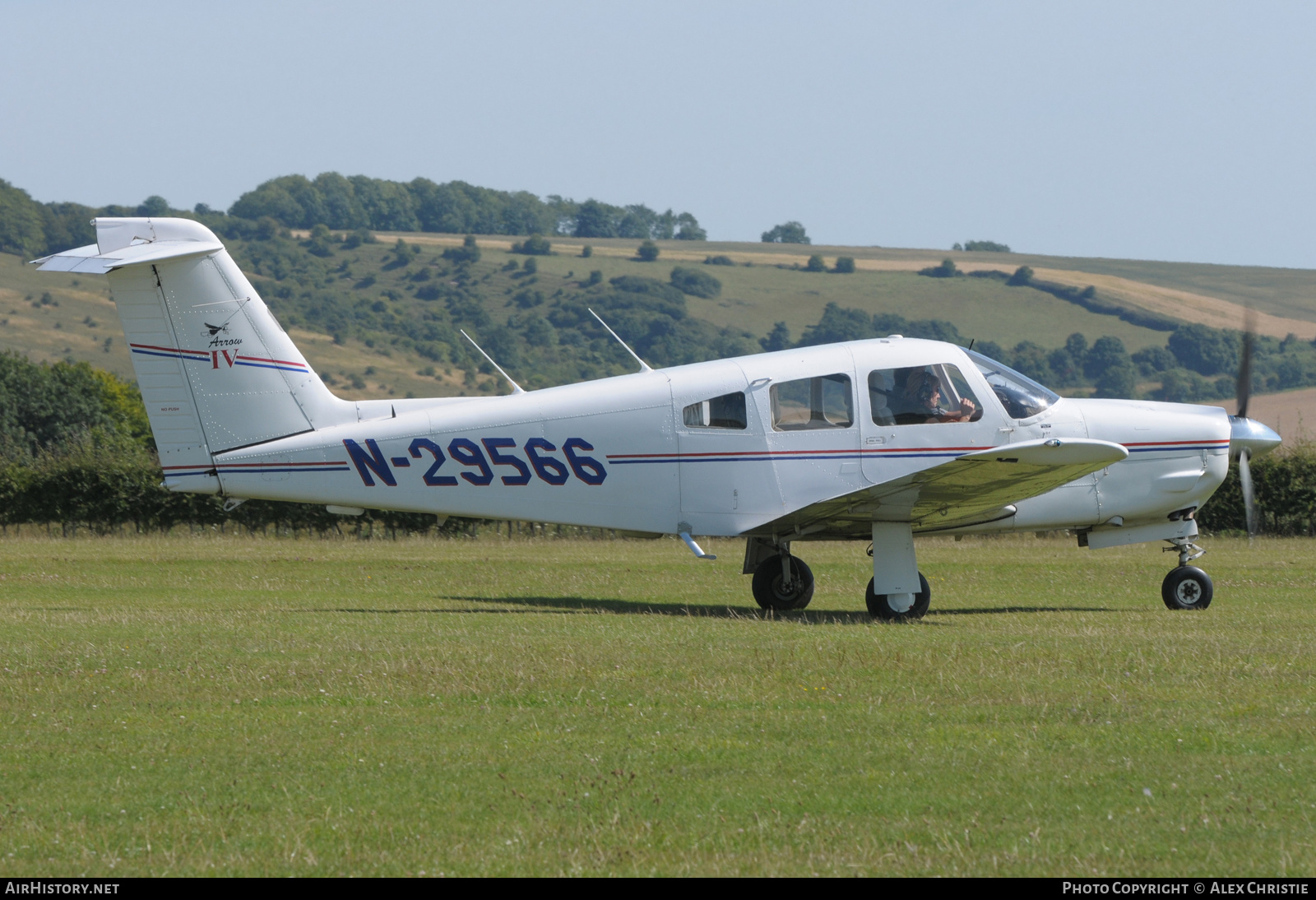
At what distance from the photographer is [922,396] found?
46.7 feet

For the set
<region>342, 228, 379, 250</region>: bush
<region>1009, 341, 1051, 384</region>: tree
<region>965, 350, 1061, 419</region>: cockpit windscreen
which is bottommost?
<region>1009, 341, 1051, 384</region>: tree

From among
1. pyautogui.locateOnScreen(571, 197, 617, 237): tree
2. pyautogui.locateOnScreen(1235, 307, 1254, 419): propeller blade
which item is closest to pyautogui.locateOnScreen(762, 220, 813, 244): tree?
pyautogui.locateOnScreen(571, 197, 617, 237): tree

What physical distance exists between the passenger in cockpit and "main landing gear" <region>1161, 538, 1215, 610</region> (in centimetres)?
327

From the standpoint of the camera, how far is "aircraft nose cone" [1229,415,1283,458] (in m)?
15.5

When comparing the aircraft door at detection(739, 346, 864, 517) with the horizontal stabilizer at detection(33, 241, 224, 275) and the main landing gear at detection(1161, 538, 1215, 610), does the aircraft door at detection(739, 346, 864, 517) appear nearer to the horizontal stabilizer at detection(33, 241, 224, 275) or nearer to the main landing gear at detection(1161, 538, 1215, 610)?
the main landing gear at detection(1161, 538, 1215, 610)

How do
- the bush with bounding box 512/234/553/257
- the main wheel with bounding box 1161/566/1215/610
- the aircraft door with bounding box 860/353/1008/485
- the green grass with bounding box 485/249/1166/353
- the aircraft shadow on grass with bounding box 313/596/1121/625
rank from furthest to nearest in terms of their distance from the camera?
1. the bush with bounding box 512/234/553/257
2. the green grass with bounding box 485/249/1166/353
3. the main wheel with bounding box 1161/566/1215/610
4. the aircraft shadow on grass with bounding box 313/596/1121/625
5. the aircraft door with bounding box 860/353/1008/485

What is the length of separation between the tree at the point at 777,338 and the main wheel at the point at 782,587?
99447mm

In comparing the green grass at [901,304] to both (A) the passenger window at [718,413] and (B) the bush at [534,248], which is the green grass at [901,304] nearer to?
(B) the bush at [534,248]

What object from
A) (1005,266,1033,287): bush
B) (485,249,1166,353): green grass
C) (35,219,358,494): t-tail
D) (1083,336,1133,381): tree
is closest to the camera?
(35,219,358,494): t-tail

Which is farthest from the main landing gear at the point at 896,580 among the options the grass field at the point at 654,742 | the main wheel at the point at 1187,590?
the main wheel at the point at 1187,590

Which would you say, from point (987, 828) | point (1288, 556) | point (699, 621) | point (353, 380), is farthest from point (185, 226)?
point (353, 380)

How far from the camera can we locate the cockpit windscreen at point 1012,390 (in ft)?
47.2

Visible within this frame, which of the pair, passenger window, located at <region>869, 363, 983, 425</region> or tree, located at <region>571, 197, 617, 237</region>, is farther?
tree, located at <region>571, 197, 617, 237</region>

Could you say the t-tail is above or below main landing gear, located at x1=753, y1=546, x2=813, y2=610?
above
